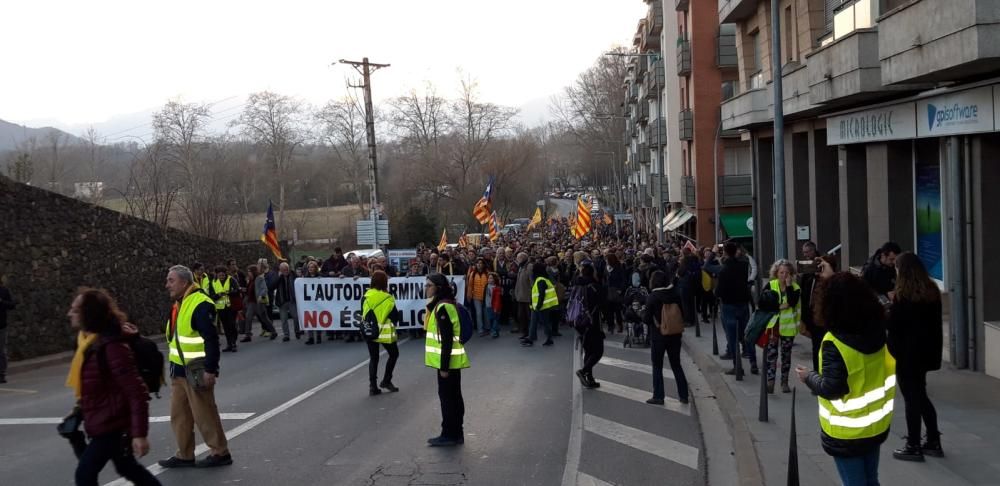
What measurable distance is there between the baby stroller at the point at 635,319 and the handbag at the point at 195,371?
384 inches

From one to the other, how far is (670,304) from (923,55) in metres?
4.46

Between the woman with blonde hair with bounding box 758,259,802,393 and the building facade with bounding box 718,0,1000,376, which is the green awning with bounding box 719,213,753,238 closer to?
the building facade with bounding box 718,0,1000,376

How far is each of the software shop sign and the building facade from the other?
3cm

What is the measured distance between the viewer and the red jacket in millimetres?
6457

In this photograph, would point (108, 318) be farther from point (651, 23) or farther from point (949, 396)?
point (651, 23)

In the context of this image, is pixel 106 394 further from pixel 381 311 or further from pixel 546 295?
pixel 546 295

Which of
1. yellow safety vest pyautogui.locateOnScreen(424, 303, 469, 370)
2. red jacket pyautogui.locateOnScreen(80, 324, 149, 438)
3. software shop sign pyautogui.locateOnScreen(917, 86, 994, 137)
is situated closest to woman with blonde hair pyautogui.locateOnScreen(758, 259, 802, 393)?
software shop sign pyautogui.locateOnScreen(917, 86, 994, 137)

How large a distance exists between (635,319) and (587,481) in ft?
28.9

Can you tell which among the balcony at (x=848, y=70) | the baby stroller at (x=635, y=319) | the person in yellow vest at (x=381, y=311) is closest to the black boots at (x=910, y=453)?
the person in yellow vest at (x=381, y=311)

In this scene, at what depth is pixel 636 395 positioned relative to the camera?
1305cm

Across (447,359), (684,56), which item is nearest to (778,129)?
(447,359)

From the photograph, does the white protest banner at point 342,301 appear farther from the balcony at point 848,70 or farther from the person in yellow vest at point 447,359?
the person in yellow vest at point 447,359

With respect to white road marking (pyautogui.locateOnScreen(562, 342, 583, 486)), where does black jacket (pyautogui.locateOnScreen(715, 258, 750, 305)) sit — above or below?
above

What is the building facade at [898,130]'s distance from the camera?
40.7 feet
